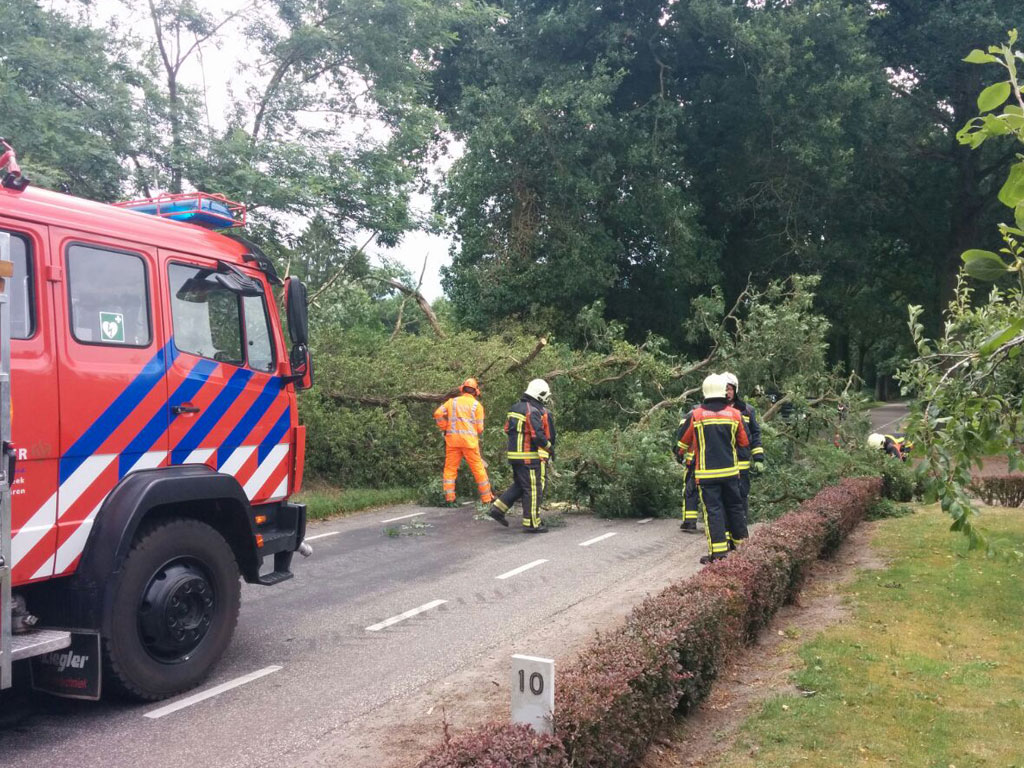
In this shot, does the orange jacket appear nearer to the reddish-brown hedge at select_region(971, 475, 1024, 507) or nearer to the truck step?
the truck step

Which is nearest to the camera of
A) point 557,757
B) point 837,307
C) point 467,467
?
point 557,757

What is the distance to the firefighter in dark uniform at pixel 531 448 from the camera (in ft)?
36.8

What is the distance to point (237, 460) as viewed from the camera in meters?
5.90

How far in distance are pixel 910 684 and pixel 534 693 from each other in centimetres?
300

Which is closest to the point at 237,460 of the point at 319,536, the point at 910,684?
the point at 910,684

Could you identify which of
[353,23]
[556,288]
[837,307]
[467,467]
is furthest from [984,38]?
[467,467]

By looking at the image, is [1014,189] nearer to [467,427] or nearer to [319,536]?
[319,536]

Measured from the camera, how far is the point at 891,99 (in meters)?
24.8

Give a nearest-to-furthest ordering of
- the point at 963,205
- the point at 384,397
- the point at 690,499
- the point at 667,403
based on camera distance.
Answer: the point at 690,499, the point at 384,397, the point at 667,403, the point at 963,205

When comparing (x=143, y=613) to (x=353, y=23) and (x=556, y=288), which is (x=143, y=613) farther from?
(x=556, y=288)

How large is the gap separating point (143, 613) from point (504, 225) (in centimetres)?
1859

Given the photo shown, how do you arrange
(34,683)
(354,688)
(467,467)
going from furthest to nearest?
(467,467), (354,688), (34,683)

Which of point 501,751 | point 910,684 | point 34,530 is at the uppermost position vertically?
point 34,530

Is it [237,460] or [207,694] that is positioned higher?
[237,460]
